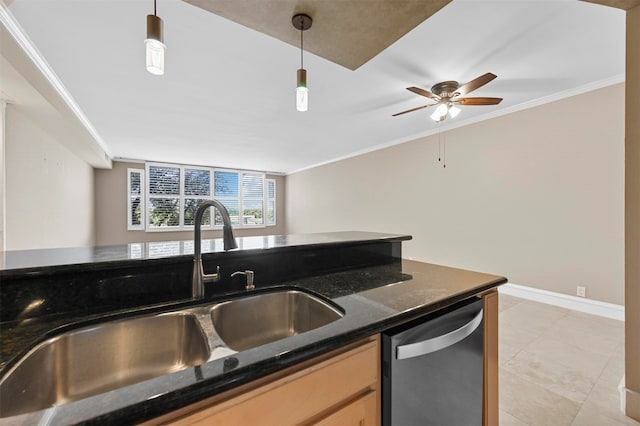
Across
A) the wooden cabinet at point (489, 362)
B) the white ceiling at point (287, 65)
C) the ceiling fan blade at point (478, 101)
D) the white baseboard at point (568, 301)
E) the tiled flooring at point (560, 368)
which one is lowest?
the tiled flooring at point (560, 368)

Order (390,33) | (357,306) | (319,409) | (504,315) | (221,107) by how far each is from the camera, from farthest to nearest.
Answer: (221,107) < (504,315) < (390,33) < (357,306) < (319,409)

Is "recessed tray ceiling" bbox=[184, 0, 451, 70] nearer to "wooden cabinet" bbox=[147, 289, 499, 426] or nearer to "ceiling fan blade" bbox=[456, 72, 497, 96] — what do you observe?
"ceiling fan blade" bbox=[456, 72, 497, 96]

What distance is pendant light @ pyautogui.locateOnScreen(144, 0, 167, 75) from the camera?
920 millimetres

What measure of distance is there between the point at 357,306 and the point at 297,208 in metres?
7.05

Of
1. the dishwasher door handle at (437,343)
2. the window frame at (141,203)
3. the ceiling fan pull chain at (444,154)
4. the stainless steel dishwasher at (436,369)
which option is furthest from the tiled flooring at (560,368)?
the window frame at (141,203)

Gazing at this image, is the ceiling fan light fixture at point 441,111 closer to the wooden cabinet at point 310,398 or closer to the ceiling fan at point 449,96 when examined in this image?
the ceiling fan at point 449,96

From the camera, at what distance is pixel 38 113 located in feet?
8.71

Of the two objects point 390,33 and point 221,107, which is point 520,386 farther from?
point 221,107

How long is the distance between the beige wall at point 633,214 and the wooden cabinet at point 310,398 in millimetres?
1708

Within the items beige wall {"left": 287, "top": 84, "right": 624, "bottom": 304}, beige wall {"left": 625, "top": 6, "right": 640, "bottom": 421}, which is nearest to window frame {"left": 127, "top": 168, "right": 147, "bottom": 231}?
beige wall {"left": 287, "top": 84, "right": 624, "bottom": 304}

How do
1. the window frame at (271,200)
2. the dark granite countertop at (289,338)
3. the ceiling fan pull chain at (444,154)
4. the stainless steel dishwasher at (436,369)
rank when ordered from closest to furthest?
the dark granite countertop at (289,338) < the stainless steel dishwasher at (436,369) < the ceiling fan pull chain at (444,154) < the window frame at (271,200)

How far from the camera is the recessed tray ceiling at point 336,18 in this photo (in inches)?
54.4

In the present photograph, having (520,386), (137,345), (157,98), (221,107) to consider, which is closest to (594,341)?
(520,386)

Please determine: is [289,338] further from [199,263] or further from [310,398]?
[199,263]
